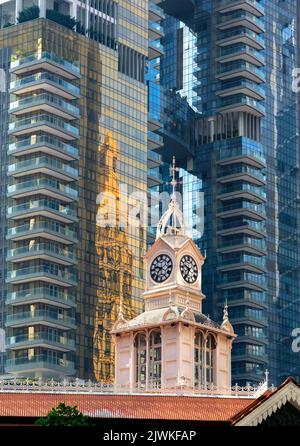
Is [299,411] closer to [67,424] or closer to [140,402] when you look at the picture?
[140,402]

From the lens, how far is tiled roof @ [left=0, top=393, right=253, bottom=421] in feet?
324

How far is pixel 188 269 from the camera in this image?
12744 cm

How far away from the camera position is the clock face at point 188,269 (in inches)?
4998

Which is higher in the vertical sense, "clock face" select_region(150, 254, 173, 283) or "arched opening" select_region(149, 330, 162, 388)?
"clock face" select_region(150, 254, 173, 283)

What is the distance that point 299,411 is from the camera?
314ft

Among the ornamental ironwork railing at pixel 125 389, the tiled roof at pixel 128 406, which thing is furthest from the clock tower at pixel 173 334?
the tiled roof at pixel 128 406

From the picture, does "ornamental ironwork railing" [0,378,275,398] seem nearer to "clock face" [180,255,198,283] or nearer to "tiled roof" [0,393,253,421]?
"tiled roof" [0,393,253,421]

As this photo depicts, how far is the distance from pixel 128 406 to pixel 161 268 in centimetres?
2743

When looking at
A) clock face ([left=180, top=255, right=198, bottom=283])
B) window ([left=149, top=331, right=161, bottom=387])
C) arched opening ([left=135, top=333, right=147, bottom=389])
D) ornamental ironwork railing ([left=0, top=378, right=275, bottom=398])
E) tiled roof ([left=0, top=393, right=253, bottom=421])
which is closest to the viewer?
tiled roof ([left=0, top=393, right=253, bottom=421])

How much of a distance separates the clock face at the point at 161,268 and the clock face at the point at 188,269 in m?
1.05

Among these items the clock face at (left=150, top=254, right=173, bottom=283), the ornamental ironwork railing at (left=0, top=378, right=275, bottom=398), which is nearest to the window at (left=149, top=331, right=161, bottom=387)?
the ornamental ironwork railing at (left=0, top=378, right=275, bottom=398)

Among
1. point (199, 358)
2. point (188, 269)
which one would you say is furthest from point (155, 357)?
point (188, 269)
